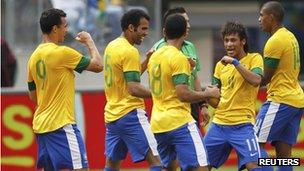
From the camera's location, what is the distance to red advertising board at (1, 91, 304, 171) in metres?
16.4

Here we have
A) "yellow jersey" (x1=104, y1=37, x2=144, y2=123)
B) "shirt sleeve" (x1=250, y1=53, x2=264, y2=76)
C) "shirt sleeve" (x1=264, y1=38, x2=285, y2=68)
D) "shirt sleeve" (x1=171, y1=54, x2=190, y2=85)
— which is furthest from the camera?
"shirt sleeve" (x1=264, y1=38, x2=285, y2=68)

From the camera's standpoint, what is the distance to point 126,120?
520 inches

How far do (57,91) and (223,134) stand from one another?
6.05 feet

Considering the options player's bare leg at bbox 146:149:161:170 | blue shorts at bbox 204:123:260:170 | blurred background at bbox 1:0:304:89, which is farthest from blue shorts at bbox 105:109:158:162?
blurred background at bbox 1:0:304:89

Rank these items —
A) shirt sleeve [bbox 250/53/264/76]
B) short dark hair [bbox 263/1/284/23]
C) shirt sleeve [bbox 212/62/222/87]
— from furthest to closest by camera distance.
A: short dark hair [bbox 263/1/284/23]
shirt sleeve [bbox 212/62/222/87]
shirt sleeve [bbox 250/53/264/76]

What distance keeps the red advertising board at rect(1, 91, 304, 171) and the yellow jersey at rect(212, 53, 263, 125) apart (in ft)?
13.1

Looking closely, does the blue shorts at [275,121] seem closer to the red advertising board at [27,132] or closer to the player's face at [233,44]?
the player's face at [233,44]

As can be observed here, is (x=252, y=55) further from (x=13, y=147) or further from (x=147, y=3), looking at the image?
(x=147, y=3)

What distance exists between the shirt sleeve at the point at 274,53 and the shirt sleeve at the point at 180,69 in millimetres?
1621

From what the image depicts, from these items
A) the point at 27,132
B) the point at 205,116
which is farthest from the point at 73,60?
the point at 27,132

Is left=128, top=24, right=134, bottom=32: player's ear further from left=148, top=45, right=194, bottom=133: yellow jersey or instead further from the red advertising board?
the red advertising board

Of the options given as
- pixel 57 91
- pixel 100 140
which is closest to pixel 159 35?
pixel 100 140

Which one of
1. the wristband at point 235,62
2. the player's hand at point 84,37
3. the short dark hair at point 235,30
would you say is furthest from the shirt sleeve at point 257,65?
the player's hand at point 84,37

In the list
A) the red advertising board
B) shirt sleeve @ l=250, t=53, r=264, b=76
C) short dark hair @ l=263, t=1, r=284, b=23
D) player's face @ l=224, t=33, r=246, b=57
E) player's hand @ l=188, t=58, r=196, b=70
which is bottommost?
the red advertising board
